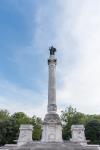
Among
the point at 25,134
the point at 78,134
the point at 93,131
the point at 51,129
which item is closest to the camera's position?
the point at 51,129

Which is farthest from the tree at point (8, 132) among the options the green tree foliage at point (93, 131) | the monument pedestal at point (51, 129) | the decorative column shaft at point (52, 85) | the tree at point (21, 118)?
the decorative column shaft at point (52, 85)

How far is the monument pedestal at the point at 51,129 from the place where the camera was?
1529 inches

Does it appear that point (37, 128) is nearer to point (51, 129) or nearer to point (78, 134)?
point (78, 134)

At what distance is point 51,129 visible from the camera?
39000 millimetres

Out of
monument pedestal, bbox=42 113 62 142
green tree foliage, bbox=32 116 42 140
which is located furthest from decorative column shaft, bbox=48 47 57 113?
green tree foliage, bbox=32 116 42 140

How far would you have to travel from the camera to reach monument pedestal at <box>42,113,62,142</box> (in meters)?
38.8

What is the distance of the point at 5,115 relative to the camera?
65375mm

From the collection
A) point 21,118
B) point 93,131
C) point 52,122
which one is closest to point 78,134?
point 52,122

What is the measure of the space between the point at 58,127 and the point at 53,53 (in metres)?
11.1

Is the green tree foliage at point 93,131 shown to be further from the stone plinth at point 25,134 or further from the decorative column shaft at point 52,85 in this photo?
the decorative column shaft at point 52,85

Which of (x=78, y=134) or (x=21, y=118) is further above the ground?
(x=21, y=118)

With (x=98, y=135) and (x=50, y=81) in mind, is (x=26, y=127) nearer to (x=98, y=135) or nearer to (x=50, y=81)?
(x=50, y=81)

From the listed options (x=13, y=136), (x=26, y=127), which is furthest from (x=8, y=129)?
(x=26, y=127)

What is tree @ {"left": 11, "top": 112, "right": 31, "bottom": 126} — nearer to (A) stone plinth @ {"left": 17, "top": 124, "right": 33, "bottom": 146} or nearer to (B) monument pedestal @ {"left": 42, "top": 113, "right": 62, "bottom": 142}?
(A) stone plinth @ {"left": 17, "top": 124, "right": 33, "bottom": 146}
